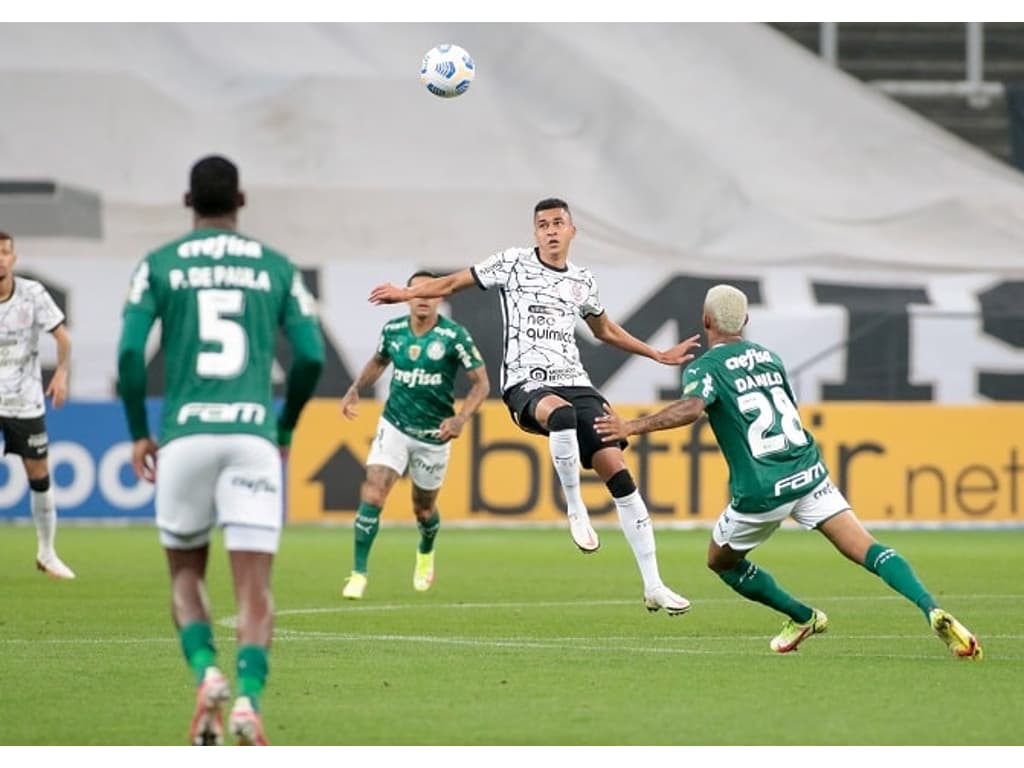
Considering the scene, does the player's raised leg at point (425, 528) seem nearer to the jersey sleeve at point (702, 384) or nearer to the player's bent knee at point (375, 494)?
the player's bent knee at point (375, 494)

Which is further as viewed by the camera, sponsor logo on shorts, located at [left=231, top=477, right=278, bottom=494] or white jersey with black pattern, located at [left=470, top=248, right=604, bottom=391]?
white jersey with black pattern, located at [left=470, top=248, right=604, bottom=391]

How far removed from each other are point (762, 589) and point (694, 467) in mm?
Result: 13807

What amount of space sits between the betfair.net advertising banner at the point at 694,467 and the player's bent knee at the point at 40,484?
8.28 meters

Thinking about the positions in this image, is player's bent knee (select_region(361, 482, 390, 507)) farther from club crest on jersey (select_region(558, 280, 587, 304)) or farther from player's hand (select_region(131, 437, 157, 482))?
player's hand (select_region(131, 437, 157, 482))

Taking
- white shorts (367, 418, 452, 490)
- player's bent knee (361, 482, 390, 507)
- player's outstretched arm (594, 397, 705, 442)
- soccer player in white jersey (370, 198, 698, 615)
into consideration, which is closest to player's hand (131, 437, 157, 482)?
player's outstretched arm (594, 397, 705, 442)

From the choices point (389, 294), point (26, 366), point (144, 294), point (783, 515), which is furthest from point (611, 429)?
point (26, 366)

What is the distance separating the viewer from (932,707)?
28.1ft

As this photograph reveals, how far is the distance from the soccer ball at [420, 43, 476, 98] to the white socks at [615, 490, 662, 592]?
10.6 feet

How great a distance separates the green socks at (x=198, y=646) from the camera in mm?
7645

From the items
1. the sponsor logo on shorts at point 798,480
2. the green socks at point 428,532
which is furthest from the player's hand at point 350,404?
the sponsor logo on shorts at point 798,480

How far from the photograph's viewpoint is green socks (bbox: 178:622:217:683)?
25.1 ft

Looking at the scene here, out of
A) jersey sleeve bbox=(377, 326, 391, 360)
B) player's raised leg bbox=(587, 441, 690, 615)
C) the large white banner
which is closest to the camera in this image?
player's raised leg bbox=(587, 441, 690, 615)

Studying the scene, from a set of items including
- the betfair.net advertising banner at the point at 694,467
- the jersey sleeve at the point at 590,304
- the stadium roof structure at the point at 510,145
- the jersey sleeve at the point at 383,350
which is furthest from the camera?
the stadium roof structure at the point at 510,145

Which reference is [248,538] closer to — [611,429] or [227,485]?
[227,485]
